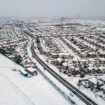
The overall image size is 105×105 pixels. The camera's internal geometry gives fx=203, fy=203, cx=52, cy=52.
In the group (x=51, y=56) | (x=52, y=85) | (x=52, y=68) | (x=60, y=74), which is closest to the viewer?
(x=52, y=85)

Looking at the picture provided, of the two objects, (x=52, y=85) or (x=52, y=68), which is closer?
(x=52, y=85)

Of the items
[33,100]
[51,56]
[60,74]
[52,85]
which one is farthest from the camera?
[51,56]

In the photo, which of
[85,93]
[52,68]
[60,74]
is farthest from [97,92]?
[52,68]

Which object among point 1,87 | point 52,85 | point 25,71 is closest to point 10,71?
point 25,71

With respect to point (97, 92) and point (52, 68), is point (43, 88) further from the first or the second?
point (52, 68)

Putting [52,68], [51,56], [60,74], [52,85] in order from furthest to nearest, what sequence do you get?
[51,56], [52,68], [60,74], [52,85]

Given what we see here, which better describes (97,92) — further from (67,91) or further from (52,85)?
(52,85)
